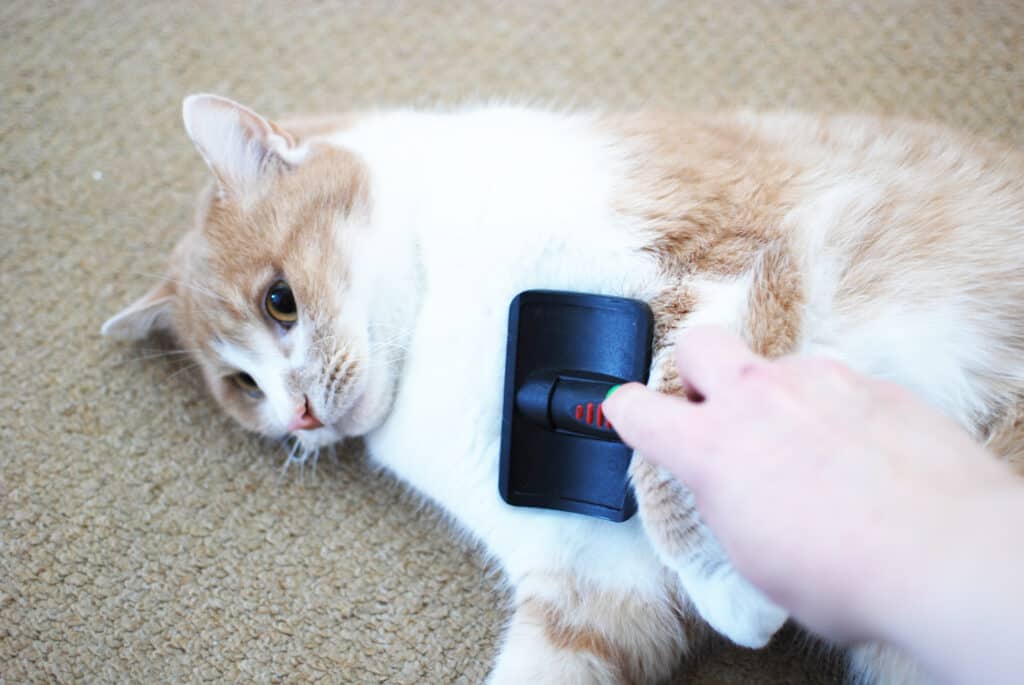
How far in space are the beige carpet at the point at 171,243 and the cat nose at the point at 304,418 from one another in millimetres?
159

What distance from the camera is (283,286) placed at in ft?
4.09

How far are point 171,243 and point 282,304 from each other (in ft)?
1.56

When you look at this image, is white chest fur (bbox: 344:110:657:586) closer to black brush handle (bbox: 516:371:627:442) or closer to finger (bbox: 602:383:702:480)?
black brush handle (bbox: 516:371:627:442)

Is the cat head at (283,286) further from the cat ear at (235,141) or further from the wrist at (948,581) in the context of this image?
the wrist at (948,581)

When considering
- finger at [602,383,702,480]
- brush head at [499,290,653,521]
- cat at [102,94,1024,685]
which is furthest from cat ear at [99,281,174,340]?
finger at [602,383,702,480]

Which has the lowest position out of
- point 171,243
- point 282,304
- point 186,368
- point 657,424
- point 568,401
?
point 186,368

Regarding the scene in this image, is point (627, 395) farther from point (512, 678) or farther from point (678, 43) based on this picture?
point (678, 43)

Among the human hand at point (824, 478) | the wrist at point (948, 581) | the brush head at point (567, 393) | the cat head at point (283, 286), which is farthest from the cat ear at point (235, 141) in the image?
the wrist at point (948, 581)

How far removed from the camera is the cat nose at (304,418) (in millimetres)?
1231

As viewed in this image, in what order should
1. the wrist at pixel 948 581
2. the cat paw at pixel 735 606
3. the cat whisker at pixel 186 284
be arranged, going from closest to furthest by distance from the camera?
the wrist at pixel 948 581 < the cat paw at pixel 735 606 < the cat whisker at pixel 186 284

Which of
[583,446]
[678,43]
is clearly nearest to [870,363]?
[583,446]

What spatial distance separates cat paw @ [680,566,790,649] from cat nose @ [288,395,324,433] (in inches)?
23.9

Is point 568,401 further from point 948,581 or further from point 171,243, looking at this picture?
point 171,243

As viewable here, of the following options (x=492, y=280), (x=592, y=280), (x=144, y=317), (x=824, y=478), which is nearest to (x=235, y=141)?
(x=144, y=317)
